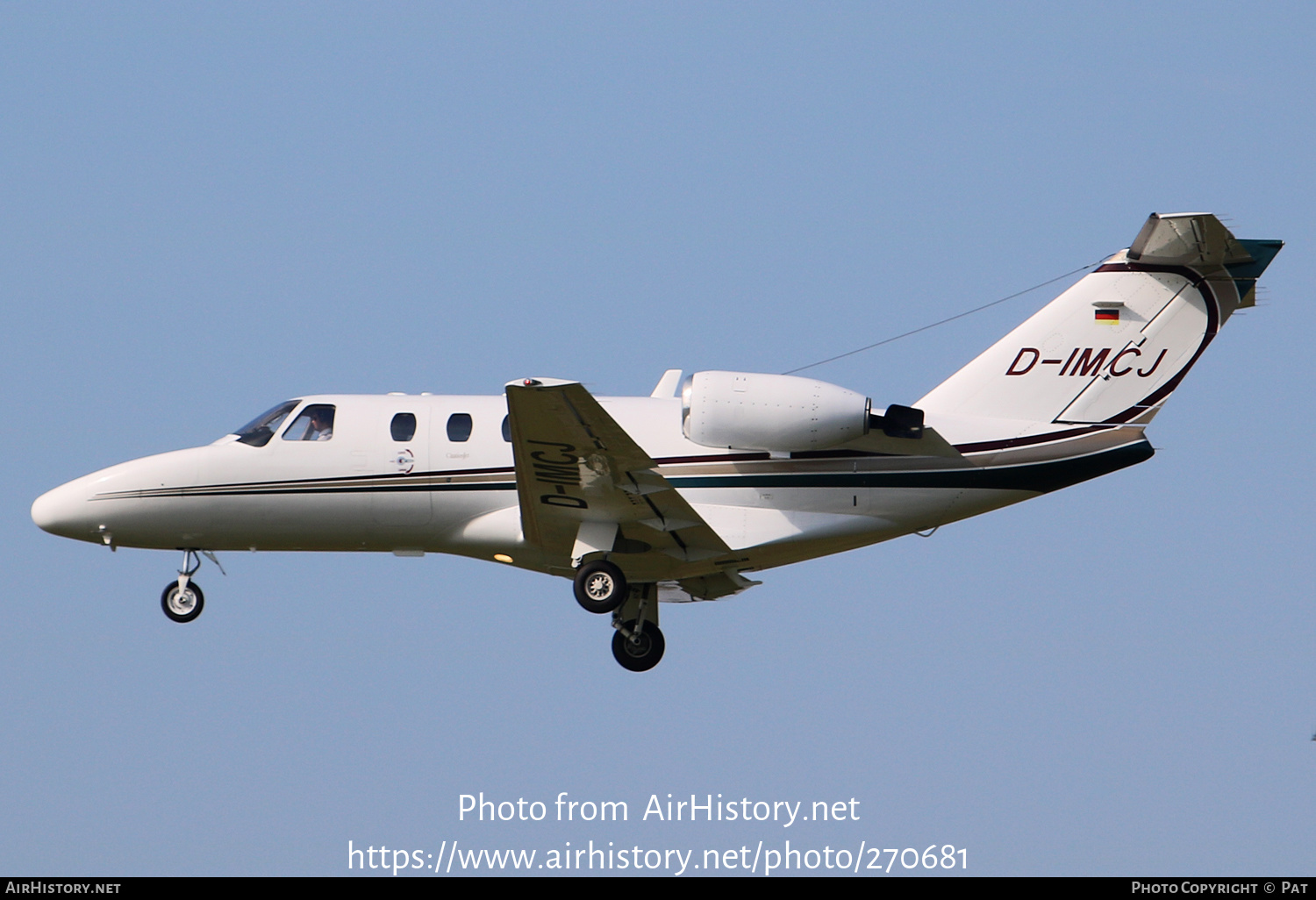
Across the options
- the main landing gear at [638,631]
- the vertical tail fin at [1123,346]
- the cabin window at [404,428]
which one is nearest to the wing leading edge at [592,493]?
the main landing gear at [638,631]

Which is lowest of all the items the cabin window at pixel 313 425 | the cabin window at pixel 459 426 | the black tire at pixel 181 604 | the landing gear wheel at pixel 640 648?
the landing gear wheel at pixel 640 648

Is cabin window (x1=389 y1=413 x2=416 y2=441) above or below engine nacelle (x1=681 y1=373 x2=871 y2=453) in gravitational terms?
above

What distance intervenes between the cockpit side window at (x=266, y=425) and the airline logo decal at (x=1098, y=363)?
29.9ft

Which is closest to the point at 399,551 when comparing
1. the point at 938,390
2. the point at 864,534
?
the point at 864,534

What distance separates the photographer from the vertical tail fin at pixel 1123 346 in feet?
63.4

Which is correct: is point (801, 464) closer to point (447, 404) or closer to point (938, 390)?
point (938, 390)

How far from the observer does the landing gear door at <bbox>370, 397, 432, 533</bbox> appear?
19359mm

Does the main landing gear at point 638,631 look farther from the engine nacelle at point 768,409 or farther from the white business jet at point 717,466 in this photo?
the engine nacelle at point 768,409

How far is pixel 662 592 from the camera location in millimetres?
21391

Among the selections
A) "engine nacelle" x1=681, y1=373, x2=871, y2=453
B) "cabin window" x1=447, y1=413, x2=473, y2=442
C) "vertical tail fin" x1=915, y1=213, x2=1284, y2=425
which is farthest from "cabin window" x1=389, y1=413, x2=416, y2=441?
"vertical tail fin" x1=915, y1=213, x2=1284, y2=425

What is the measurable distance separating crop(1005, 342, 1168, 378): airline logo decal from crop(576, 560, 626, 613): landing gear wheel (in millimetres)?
5526

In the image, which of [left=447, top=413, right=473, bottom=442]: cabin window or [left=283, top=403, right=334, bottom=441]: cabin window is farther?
[left=283, top=403, right=334, bottom=441]: cabin window

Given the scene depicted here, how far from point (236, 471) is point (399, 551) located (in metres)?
2.28

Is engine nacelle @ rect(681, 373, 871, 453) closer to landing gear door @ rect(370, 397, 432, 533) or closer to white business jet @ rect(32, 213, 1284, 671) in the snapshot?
white business jet @ rect(32, 213, 1284, 671)
